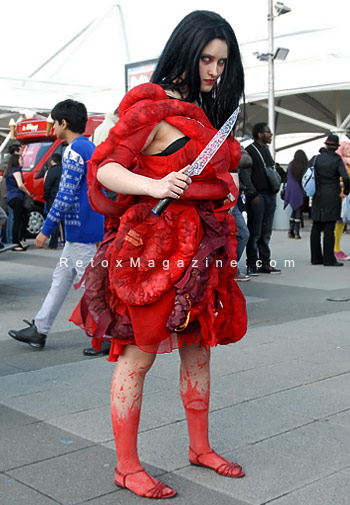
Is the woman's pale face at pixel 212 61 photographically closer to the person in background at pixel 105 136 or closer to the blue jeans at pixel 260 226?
the person in background at pixel 105 136

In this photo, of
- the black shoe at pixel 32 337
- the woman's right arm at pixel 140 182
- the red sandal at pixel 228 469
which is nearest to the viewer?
the woman's right arm at pixel 140 182

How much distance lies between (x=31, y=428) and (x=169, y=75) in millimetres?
1852

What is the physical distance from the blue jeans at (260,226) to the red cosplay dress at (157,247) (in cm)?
684

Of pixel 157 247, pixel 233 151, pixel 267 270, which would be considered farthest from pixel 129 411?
pixel 267 270

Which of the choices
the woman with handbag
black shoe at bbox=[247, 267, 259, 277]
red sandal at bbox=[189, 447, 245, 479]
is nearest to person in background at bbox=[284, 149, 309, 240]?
black shoe at bbox=[247, 267, 259, 277]

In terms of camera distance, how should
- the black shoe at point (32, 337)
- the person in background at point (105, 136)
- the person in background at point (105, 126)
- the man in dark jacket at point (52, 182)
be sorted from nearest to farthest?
the person in background at point (105, 136) → the black shoe at point (32, 337) → the person in background at point (105, 126) → the man in dark jacket at point (52, 182)

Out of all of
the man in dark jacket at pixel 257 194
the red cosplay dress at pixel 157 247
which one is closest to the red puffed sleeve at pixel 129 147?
the red cosplay dress at pixel 157 247

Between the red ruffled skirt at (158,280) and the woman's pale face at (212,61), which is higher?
the woman's pale face at (212,61)

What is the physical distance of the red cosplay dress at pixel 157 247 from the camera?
2.80 m

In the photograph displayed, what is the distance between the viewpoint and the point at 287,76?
29.2 meters

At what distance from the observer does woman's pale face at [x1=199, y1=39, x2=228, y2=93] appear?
9.50 feet

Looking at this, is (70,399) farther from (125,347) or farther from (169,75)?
(169,75)

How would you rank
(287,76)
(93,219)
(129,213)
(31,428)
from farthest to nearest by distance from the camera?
(287,76)
(93,219)
(31,428)
(129,213)

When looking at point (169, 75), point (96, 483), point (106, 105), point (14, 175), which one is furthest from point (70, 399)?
point (106, 105)
